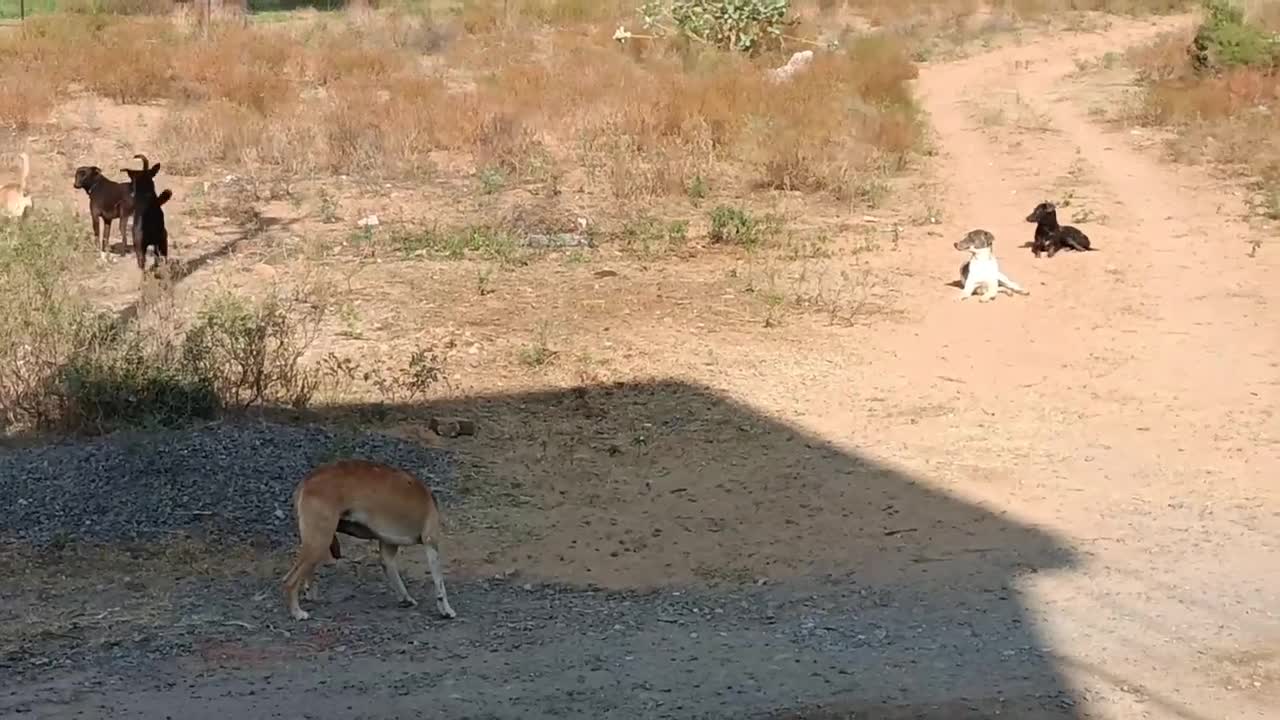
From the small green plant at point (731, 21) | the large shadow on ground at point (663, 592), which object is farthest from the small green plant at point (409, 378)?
the small green plant at point (731, 21)

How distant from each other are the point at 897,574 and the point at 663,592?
997 millimetres

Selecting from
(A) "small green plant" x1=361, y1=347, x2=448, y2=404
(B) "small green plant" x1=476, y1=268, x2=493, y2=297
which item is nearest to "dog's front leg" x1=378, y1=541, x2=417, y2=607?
(A) "small green plant" x1=361, y1=347, x2=448, y2=404

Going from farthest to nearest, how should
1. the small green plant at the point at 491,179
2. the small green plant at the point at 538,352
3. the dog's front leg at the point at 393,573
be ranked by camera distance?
the small green plant at the point at 491,179 → the small green plant at the point at 538,352 → the dog's front leg at the point at 393,573

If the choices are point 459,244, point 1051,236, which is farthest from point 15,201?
point 1051,236

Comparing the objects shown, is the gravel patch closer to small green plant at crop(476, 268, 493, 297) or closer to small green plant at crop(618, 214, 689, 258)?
small green plant at crop(476, 268, 493, 297)

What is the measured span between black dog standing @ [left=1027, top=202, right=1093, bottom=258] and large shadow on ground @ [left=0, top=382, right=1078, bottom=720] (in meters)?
5.04

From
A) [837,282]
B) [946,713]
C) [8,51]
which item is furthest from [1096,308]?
[8,51]

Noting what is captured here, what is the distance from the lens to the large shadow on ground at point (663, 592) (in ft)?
17.1

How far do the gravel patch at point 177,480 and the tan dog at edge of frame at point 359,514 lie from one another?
3.09ft

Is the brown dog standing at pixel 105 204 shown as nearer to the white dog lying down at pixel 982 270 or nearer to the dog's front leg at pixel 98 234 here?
the dog's front leg at pixel 98 234

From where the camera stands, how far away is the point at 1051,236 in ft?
42.0

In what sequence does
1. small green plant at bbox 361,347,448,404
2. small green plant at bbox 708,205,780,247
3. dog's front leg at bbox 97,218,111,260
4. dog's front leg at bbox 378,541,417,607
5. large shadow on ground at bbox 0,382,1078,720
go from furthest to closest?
small green plant at bbox 708,205,780,247, dog's front leg at bbox 97,218,111,260, small green plant at bbox 361,347,448,404, dog's front leg at bbox 378,541,417,607, large shadow on ground at bbox 0,382,1078,720

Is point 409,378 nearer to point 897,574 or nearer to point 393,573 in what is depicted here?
point 393,573

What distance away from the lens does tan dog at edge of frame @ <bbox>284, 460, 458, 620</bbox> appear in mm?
5699
